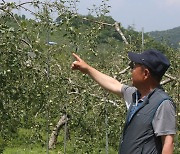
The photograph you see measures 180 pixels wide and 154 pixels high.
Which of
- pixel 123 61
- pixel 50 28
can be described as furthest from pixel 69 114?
pixel 50 28

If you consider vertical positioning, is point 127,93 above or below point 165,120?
above

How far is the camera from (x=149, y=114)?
2.28 meters

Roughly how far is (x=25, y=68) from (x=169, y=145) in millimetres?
1552

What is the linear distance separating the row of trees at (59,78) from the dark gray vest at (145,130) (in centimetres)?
118

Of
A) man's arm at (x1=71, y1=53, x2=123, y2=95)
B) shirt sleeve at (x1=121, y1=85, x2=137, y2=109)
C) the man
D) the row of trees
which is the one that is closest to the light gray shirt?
the man

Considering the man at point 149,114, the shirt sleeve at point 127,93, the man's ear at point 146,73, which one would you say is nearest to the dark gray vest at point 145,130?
the man at point 149,114

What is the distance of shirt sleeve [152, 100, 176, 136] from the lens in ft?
7.35

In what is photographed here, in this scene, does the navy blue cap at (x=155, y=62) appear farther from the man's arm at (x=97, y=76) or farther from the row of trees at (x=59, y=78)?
the row of trees at (x=59, y=78)

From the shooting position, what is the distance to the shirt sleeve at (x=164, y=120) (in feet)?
7.35

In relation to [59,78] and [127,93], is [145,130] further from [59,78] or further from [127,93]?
[59,78]

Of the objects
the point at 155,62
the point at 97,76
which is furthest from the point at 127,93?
the point at 155,62

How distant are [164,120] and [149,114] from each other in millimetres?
79

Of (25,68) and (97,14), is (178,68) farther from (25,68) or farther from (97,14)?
(25,68)

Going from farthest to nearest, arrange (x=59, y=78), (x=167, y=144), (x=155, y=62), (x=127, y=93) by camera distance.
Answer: (x=59, y=78) → (x=127, y=93) → (x=155, y=62) → (x=167, y=144)
